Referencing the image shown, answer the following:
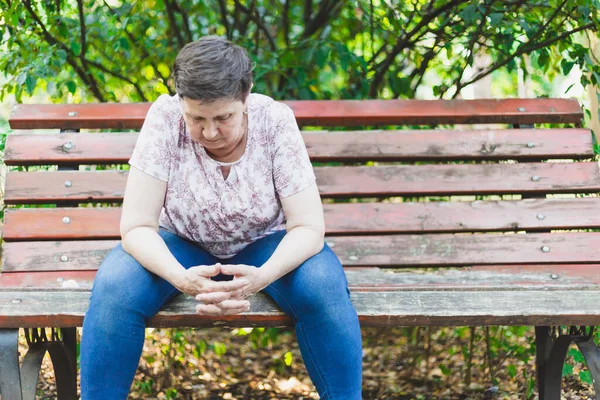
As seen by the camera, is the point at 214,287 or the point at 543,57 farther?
the point at 543,57

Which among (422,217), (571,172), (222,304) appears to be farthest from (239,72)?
(571,172)

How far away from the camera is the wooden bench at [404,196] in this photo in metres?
2.93

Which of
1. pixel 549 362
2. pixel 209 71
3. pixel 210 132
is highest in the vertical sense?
pixel 209 71

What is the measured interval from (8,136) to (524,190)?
2290 mm

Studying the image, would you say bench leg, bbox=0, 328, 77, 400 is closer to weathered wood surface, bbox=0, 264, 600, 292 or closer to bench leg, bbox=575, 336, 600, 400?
weathered wood surface, bbox=0, 264, 600, 292

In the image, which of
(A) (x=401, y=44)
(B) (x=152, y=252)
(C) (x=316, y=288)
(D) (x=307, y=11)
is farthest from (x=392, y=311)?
(D) (x=307, y=11)

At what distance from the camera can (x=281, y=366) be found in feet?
12.3

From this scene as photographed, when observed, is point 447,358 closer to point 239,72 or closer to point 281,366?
point 281,366

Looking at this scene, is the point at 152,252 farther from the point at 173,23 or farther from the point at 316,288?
the point at 173,23

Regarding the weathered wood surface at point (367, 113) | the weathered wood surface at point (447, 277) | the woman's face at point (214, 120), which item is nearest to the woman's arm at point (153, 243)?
the woman's face at point (214, 120)

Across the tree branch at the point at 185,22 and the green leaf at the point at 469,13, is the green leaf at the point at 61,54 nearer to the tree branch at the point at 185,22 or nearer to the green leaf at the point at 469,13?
the tree branch at the point at 185,22

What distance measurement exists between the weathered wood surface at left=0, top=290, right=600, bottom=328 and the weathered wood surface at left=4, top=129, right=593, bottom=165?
0.94 m

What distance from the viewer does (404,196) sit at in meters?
3.13

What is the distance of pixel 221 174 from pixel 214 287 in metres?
0.48
